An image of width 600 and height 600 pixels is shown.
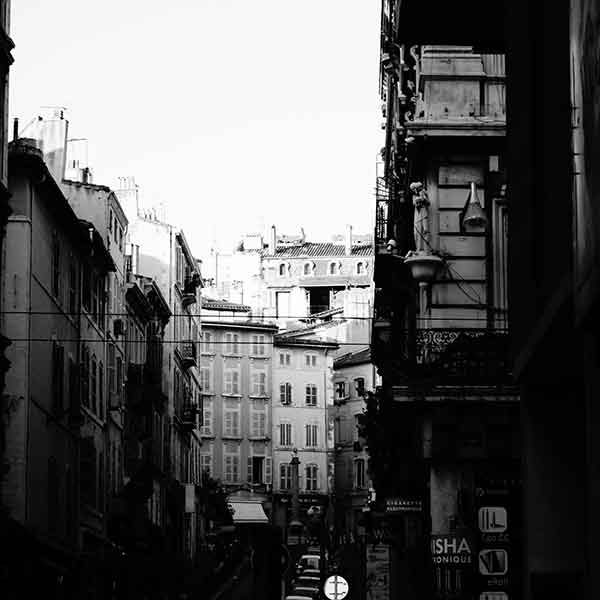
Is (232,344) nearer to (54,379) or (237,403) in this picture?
(237,403)

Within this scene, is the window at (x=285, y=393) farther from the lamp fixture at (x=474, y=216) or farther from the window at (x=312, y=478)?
the lamp fixture at (x=474, y=216)

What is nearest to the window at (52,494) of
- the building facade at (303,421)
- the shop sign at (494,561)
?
the shop sign at (494,561)

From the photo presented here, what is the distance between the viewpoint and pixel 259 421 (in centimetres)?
12069

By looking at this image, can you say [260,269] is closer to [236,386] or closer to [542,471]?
[236,386]

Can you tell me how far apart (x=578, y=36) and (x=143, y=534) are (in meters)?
53.0

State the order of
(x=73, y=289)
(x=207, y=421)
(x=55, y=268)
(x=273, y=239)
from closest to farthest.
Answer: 1. (x=55, y=268)
2. (x=73, y=289)
3. (x=207, y=421)
4. (x=273, y=239)

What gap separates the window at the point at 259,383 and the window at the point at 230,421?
2.23 meters

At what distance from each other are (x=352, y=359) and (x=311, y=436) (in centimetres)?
640

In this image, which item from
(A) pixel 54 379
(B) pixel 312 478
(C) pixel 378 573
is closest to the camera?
(A) pixel 54 379

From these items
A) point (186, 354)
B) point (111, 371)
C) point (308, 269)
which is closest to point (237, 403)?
point (308, 269)

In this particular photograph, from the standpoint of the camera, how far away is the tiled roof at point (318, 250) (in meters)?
150

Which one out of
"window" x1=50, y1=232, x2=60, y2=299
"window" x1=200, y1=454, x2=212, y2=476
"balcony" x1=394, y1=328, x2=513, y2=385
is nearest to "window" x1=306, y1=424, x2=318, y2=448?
"window" x1=200, y1=454, x2=212, y2=476

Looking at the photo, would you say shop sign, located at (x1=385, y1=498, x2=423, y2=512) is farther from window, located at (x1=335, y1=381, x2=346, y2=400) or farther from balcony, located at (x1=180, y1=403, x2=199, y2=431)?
window, located at (x1=335, y1=381, x2=346, y2=400)

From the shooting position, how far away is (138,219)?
79.4 meters
